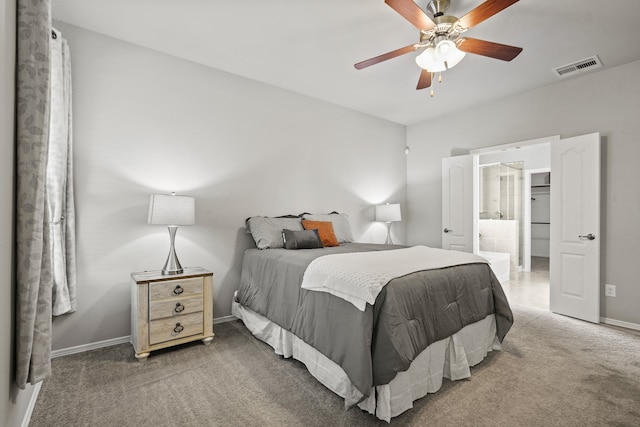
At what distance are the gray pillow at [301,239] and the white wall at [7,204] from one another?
2080mm

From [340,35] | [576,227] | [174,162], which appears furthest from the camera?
[576,227]

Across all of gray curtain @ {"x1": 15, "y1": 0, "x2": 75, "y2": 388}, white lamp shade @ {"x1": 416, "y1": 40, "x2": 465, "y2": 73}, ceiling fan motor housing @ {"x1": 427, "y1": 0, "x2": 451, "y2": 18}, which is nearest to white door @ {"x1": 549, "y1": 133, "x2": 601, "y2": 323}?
white lamp shade @ {"x1": 416, "y1": 40, "x2": 465, "y2": 73}

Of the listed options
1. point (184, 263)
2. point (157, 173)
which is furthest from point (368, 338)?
point (157, 173)

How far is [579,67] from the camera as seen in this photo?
3.28m

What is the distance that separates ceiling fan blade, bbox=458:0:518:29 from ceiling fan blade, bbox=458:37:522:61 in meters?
0.19

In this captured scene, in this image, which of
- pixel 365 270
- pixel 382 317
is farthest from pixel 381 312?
pixel 365 270

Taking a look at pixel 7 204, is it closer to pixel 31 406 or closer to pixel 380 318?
pixel 31 406

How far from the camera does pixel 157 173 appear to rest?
9.71 ft

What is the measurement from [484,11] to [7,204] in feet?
8.66

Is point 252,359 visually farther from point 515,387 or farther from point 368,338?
point 515,387

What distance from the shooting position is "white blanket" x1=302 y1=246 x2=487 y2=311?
5.71 feet

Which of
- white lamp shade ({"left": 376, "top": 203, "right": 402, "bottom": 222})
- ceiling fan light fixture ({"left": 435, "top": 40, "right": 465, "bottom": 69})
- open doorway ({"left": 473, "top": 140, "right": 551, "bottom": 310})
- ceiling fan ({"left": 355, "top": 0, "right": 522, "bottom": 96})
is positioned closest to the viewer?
ceiling fan ({"left": 355, "top": 0, "right": 522, "bottom": 96})

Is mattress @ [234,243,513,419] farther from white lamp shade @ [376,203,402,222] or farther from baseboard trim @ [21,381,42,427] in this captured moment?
white lamp shade @ [376,203,402,222]

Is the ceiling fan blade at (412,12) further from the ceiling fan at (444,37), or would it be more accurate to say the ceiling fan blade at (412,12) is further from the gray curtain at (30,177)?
the gray curtain at (30,177)
